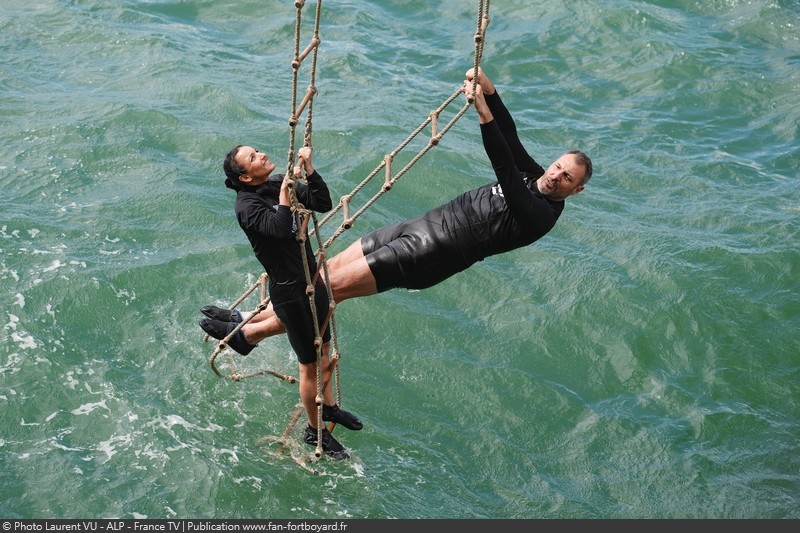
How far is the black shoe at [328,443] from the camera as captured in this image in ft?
22.2

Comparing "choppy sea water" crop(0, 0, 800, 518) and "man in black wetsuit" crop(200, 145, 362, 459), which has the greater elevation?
"man in black wetsuit" crop(200, 145, 362, 459)

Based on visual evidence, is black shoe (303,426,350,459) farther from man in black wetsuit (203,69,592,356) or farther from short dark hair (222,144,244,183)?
short dark hair (222,144,244,183)

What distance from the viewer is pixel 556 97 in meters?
13.9

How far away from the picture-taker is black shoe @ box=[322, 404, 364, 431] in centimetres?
666

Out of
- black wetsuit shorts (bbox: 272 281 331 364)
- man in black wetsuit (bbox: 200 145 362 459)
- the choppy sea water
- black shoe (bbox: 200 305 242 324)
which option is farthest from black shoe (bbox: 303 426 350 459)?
black shoe (bbox: 200 305 242 324)

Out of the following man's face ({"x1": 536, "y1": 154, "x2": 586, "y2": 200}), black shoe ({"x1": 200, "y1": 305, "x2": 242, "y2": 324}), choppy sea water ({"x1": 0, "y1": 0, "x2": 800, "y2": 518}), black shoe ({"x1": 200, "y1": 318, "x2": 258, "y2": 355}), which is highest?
man's face ({"x1": 536, "y1": 154, "x2": 586, "y2": 200})

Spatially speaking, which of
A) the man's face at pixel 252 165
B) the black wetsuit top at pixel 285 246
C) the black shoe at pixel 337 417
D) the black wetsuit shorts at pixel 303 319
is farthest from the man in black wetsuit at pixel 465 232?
the man's face at pixel 252 165

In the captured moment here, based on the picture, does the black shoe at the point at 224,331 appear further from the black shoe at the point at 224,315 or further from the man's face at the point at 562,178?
the man's face at the point at 562,178

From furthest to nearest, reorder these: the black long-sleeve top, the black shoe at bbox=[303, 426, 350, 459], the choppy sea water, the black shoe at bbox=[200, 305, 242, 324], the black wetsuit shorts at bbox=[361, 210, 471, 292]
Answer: the choppy sea water, the black shoe at bbox=[200, 305, 242, 324], the black shoe at bbox=[303, 426, 350, 459], the black wetsuit shorts at bbox=[361, 210, 471, 292], the black long-sleeve top

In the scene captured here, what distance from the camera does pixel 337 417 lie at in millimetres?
6676

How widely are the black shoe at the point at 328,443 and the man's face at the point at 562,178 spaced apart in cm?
213

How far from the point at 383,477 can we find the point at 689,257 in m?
4.56

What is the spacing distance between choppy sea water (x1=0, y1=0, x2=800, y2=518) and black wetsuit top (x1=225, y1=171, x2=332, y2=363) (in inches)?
50.1
